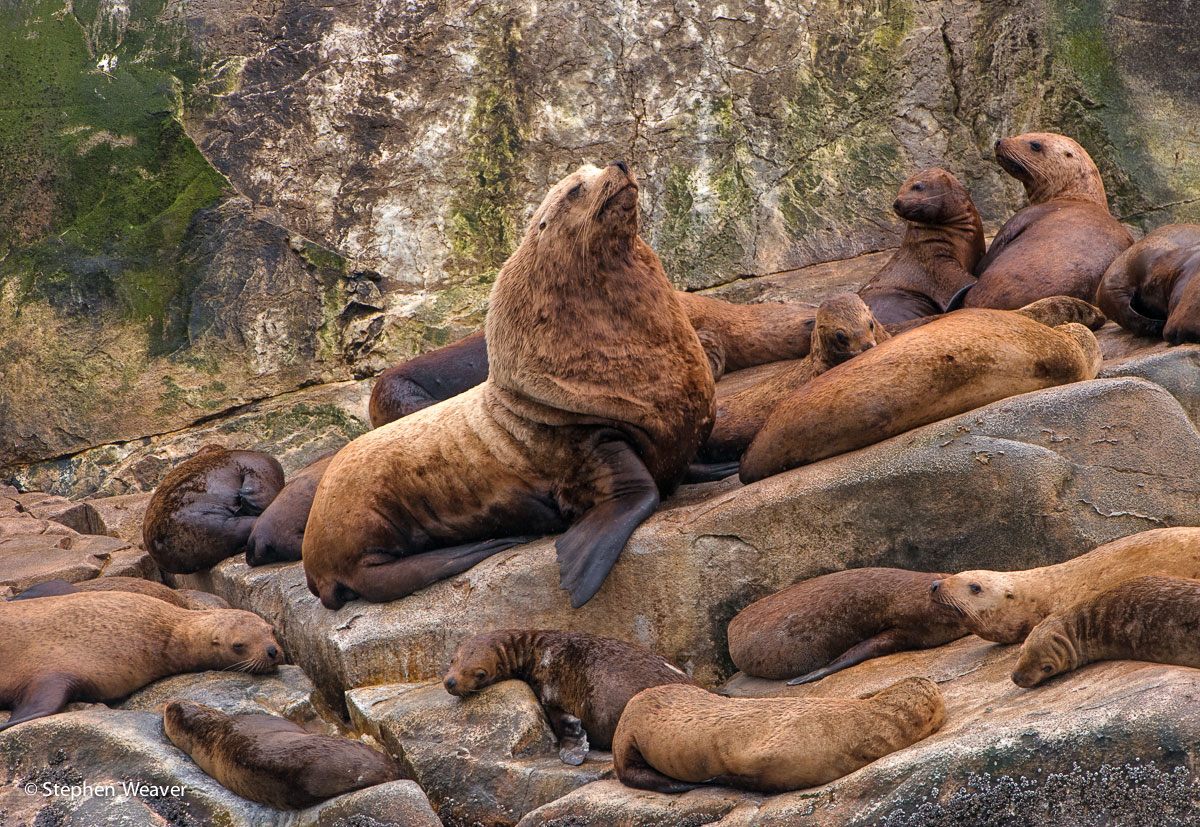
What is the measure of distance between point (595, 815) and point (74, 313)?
7.64 metres

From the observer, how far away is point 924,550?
15.8ft

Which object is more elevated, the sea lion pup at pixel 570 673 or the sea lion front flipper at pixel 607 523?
the sea lion front flipper at pixel 607 523

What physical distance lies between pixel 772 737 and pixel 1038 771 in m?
0.74

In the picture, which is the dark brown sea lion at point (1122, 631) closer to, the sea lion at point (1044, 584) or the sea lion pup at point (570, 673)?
the sea lion at point (1044, 584)

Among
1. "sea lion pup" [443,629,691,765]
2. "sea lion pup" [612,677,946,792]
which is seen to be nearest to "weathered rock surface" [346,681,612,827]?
"sea lion pup" [443,629,691,765]

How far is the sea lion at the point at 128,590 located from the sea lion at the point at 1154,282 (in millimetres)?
5108

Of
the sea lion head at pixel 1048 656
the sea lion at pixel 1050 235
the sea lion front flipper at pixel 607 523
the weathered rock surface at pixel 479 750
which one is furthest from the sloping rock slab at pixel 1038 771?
the sea lion at pixel 1050 235

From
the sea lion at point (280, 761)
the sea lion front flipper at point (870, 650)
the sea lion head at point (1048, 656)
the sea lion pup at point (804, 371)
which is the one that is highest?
the sea lion pup at point (804, 371)

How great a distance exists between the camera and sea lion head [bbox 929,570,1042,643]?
13.2 feet

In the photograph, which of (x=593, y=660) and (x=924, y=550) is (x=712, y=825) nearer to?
(x=593, y=660)

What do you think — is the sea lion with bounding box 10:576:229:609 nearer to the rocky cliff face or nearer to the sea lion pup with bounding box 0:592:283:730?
the sea lion pup with bounding box 0:592:283:730

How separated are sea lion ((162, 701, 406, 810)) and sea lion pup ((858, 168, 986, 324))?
15.8ft

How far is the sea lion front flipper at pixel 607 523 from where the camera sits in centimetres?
494

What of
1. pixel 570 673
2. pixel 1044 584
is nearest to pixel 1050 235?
pixel 1044 584
